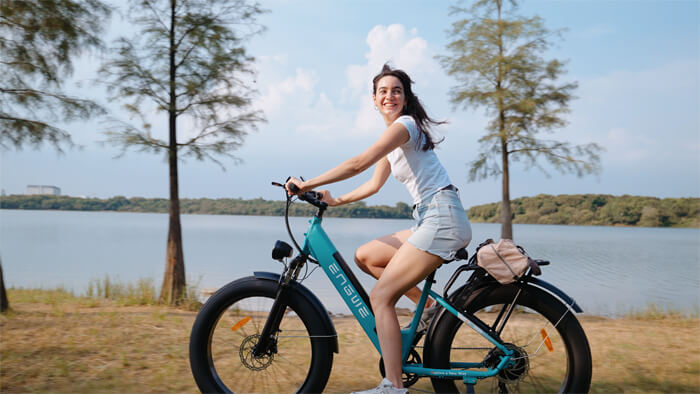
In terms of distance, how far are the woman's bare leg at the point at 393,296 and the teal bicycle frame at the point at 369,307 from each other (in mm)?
113

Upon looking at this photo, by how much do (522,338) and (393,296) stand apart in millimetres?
842

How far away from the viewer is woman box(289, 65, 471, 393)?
2.40 metres

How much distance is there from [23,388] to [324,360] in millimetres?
2239

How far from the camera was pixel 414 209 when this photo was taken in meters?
2.58

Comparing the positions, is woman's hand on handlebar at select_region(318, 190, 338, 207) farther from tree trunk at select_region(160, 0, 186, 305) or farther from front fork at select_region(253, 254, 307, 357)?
tree trunk at select_region(160, 0, 186, 305)

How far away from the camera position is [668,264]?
1672cm

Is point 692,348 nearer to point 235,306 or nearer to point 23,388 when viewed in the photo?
point 235,306

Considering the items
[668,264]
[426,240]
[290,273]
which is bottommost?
[668,264]

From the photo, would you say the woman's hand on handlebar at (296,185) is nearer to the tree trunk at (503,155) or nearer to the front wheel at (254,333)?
the front wheel at (254,333)

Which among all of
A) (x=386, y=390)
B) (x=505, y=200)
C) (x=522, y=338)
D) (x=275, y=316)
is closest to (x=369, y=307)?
(x=386, y=390)

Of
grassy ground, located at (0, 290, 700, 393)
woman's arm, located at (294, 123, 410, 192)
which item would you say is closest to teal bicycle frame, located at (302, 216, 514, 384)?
woman's arm, located at (294, 123, 410, 192)

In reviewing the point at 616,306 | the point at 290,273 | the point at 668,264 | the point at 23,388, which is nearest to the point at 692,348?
the point at 616,306

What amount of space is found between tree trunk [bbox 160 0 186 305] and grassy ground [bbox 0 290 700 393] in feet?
7.13

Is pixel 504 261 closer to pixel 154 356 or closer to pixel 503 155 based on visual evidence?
pixel 154 356
